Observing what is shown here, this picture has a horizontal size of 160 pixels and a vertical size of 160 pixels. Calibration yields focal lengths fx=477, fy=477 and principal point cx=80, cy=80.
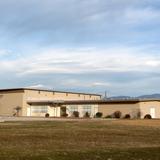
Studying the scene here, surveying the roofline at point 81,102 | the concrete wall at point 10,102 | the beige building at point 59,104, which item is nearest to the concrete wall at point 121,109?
the beige building at point 59,104

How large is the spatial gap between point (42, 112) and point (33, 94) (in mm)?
4519

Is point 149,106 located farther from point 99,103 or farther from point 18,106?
point 18,106

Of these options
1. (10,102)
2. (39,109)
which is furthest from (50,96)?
(10,102)

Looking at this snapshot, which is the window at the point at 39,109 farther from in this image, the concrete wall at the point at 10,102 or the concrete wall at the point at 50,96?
the concrete wall at the point at 10,102

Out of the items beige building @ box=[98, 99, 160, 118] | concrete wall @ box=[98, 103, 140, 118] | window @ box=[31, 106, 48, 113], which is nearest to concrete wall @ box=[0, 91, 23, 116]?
window @ box=[31, 106, 48, 113]

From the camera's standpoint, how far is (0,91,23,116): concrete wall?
10306 cm

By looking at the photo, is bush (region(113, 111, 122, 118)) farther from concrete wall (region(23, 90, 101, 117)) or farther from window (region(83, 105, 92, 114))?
concrete wall (region(23, 90, 101, 117))

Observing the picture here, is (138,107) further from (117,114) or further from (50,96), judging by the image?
(50,96)

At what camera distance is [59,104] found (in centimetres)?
10212

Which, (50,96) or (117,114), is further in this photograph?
(50,96)

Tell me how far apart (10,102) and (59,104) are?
441 inches

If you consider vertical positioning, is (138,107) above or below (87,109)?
below

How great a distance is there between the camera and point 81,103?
9769 centimetres

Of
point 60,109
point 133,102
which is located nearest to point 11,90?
point 60,109
